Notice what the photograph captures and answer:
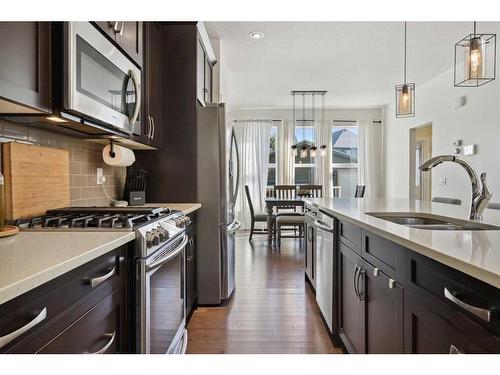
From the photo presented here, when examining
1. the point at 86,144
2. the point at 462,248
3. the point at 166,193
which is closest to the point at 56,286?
the point at 462,248

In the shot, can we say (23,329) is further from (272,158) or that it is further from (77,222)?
(272,158)

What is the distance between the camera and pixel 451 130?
491cm

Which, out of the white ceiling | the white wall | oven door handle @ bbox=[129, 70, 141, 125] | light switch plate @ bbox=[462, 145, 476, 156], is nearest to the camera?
oven door handle @ bbox=[129, 70, 141, 125]

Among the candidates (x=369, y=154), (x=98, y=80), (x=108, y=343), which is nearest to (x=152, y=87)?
(x=98, y=80)

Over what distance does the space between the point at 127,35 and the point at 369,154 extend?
253 inches

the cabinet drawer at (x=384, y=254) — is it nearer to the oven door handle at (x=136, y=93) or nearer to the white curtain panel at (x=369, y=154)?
the oven door handle at (x=136, y=93)

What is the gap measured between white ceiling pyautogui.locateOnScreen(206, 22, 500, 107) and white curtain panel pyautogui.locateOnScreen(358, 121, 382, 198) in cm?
111

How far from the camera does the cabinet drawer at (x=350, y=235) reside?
1676mm

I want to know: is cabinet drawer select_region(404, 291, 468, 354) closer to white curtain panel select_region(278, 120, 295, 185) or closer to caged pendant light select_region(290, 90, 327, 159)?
caged pendant light select_region(290, 90, 327, 159)

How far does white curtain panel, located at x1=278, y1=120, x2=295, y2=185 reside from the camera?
740 centimetres

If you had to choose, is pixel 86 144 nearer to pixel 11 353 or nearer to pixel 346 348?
pixel 11 353

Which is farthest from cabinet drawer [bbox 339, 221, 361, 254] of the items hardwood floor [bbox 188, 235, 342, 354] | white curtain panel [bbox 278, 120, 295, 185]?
white curtain panel [bbox 278, 120, 295, 185]

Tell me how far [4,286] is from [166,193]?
7.06ft
